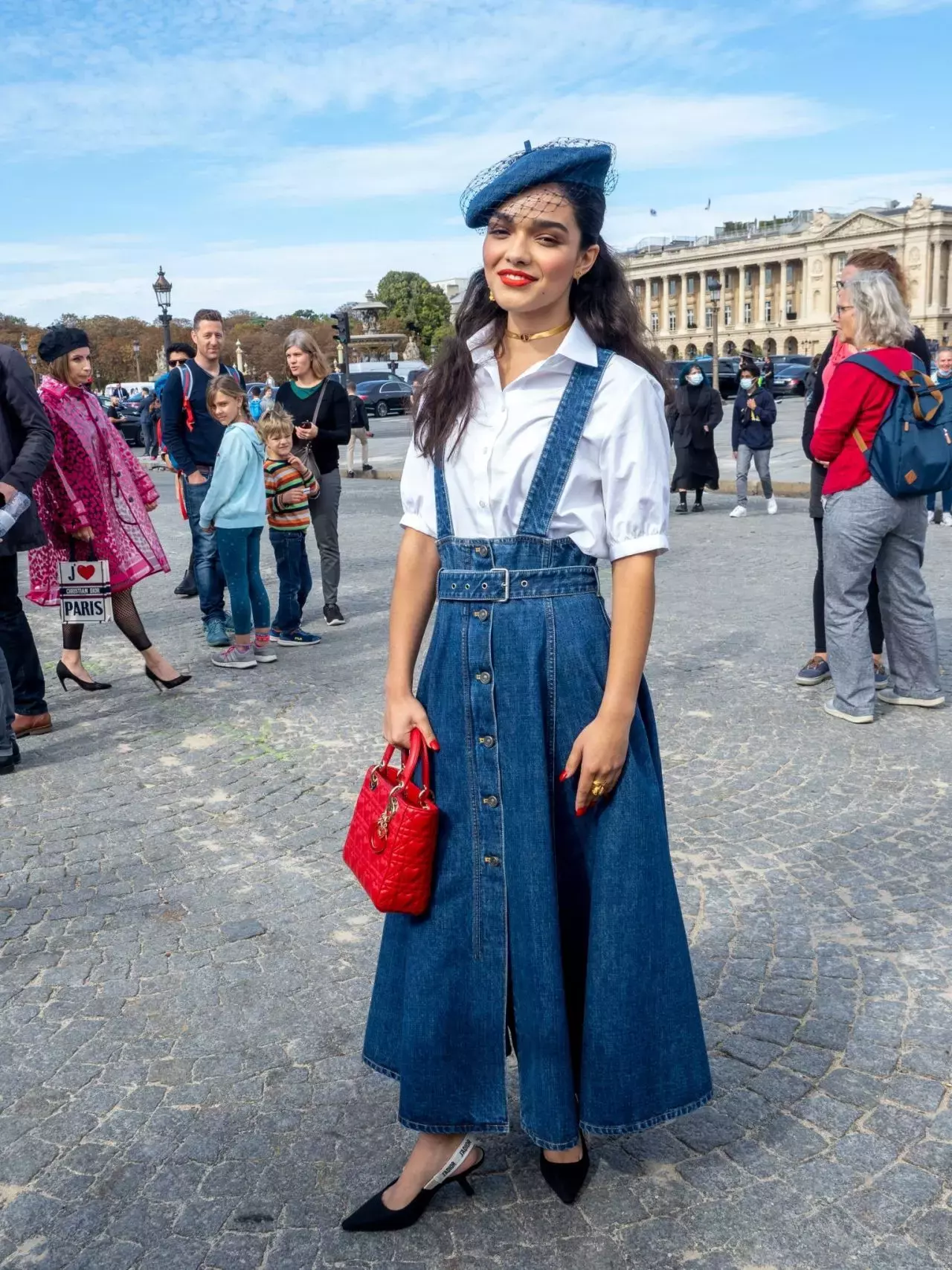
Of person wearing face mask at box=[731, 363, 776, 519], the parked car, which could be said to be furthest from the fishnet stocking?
the parked car

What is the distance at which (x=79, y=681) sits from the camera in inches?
256

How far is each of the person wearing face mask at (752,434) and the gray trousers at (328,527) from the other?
6036mm

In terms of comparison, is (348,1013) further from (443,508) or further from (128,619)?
(128,619)

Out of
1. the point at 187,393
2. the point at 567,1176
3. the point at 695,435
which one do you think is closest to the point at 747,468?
the point at 695,435

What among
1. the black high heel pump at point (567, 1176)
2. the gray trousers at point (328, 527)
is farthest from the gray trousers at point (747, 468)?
the black high heel pump at point (567, 1176)

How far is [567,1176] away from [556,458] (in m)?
1.41

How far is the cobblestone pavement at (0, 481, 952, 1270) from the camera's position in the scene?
7.70 ft

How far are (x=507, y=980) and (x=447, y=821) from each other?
33 cm

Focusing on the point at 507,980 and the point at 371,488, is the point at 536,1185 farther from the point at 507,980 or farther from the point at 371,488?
the point at 371,488

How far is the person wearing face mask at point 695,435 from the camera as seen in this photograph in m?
12.9

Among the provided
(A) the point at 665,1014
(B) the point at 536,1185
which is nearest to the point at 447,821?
(A) the point at 665,1014

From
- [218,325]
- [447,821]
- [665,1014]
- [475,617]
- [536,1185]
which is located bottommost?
[536,1185]

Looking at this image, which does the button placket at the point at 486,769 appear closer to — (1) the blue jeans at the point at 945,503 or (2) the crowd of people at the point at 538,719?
(2) the crowd of people at the point at 538,719

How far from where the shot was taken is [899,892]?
3.74m
